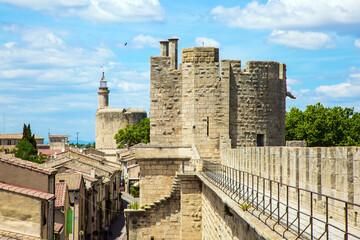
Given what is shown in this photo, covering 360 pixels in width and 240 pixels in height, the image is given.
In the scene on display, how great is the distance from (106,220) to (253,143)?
86.7 ft

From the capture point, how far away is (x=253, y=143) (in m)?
24.8

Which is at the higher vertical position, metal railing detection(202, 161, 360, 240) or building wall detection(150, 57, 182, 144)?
building wall detection(150, 57, 182, 144)

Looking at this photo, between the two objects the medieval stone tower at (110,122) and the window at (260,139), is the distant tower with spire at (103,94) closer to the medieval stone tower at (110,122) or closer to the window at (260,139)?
the medieval stone tower at (110,122)

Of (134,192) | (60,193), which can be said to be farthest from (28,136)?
(60,193)

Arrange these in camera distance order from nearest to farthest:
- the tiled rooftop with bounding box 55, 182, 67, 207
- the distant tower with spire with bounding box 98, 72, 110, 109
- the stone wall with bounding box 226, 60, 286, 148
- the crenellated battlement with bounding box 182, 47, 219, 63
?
the crenellated battlement with bounding box 182, 47, 219, 63 < the stone wall with bounding box 226, 60, 286, 148 < the tiled rooftop with bounding box 55, 182, 67, 207 < the distant tower with spire with bounding box 98, 72, 110, 109

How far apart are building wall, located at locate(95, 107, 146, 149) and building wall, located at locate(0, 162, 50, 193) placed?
73526 millimetres

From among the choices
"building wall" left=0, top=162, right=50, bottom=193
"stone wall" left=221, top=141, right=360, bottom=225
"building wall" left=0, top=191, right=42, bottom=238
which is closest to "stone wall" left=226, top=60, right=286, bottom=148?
"building wall" left=0, top=162, right=50, bottom=193

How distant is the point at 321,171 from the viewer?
31.9ft

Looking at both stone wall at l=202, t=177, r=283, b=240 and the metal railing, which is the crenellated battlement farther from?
the metal railing

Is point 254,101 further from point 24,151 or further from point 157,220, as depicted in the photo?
point 24,151

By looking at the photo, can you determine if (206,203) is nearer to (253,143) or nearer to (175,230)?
(175,230)

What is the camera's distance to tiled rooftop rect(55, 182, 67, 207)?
2880 centimetres

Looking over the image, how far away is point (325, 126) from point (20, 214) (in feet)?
120

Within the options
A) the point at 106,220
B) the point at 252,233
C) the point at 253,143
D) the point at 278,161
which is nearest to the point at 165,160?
the point at 253,143
